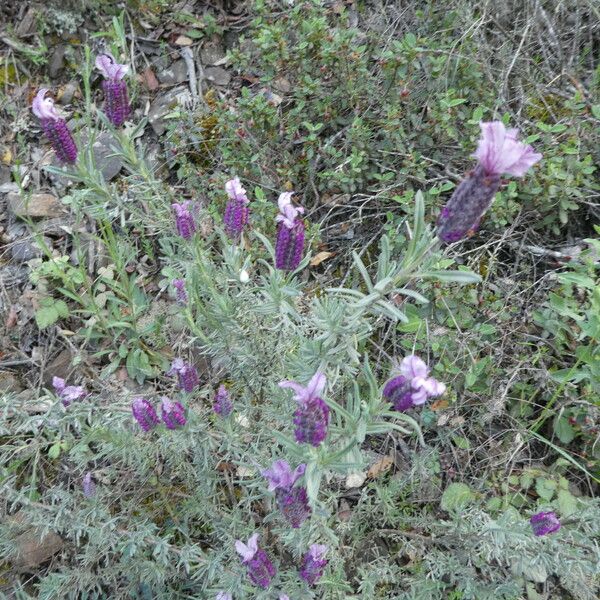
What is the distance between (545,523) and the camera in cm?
213

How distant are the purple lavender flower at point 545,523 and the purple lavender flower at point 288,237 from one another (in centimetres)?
125

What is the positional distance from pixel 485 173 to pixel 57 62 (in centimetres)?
346

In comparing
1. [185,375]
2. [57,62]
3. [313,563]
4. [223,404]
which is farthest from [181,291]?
[57,62]

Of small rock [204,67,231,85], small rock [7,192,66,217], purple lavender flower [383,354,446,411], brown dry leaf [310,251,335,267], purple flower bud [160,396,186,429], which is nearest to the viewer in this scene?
purple lavender flower [383,354,446,411]

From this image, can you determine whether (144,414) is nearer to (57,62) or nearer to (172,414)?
(172,414)

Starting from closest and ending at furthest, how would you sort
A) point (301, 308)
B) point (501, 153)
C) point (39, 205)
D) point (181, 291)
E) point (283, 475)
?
point (501, 153) < point (283, 475) < point (181, 291) < point (301, 308) < point (39, 205)

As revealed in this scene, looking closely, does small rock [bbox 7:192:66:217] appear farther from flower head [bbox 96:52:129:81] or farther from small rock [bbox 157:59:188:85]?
flower head [bbox 96:52:129:81]

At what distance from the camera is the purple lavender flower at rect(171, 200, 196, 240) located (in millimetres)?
2168

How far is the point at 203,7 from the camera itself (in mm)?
4023

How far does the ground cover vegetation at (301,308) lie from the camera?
85.1 inches

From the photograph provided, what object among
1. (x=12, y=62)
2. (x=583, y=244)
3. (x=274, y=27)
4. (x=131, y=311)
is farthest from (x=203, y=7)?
(x=583, y=244)

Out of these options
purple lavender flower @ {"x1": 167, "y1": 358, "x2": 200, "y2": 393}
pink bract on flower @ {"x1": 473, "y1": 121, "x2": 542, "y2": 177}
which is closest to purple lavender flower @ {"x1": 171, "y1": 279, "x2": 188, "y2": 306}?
purple lavender flower @ {"x1": 167, "y1": 358, "x2": 200, "y2": 393}

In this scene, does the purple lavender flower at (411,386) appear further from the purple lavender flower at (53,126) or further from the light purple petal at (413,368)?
the purple lavender flower at (53,126)

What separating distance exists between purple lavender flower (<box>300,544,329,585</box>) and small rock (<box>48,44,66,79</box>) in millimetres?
3394
